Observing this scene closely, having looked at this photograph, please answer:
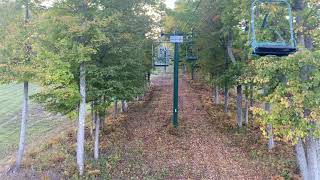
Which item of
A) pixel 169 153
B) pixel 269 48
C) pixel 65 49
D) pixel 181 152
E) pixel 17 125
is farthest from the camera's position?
pixel 17 125

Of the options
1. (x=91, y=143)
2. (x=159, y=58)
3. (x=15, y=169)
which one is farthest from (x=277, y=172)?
(x=159, y=58)

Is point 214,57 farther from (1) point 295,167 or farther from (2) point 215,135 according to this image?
(1) point 295,167

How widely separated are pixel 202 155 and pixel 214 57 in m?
9.06

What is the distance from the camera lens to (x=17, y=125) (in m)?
30.7

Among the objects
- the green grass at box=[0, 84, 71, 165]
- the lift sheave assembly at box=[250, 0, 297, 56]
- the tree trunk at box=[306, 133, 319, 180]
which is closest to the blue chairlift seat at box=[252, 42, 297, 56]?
the lift sheave assembly at box=[250, 0, 297, 56]

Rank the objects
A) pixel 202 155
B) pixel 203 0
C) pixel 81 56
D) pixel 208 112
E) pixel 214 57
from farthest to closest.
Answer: pixel 208 112 < pixel 214 57 < pixel 203 0 < pixel 202 155 < pixel 81 56

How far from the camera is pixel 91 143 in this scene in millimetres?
21438

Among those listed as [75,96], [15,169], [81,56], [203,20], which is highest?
[203,20]

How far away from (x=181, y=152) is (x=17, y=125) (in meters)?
16.6

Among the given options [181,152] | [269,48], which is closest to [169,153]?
[181,152]

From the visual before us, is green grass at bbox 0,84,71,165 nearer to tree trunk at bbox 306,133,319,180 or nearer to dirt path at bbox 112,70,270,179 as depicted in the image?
dirt path at bbox 112,70,270,179

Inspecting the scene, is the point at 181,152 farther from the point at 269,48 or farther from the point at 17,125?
Answer: the point at 17,125

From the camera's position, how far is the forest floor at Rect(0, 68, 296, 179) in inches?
656

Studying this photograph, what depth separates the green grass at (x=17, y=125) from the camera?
2466cm
